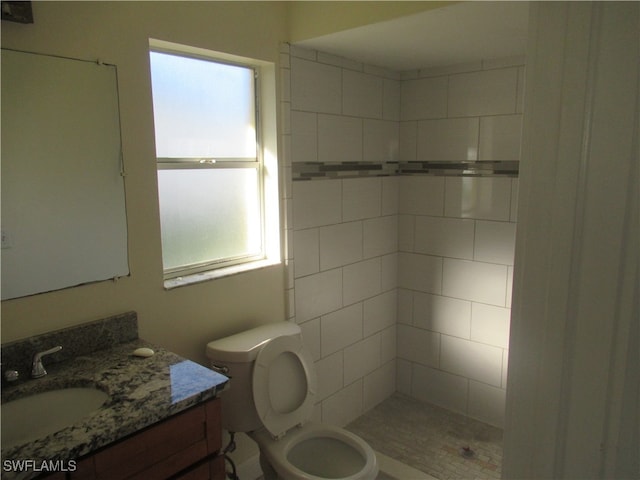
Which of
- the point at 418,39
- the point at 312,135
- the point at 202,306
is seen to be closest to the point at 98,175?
the point at 202,306

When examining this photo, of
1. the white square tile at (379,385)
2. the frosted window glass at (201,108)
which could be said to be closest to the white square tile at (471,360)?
the white square tile at (379,385)

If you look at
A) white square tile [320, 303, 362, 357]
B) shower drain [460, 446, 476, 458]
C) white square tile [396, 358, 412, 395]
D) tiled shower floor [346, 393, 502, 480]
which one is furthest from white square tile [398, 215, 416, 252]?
shower drain [460, 446, 476, 458]

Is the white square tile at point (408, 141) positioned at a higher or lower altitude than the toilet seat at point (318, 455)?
higher

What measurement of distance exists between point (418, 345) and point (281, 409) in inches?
56.2

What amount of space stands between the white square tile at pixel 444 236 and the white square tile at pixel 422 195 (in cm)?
6

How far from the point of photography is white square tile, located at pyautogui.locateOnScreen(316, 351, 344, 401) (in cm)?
269

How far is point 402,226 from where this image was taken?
3.17 metres

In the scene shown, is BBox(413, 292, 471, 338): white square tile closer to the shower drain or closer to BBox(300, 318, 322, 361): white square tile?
the shower drain

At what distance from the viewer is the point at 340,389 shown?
285 cm

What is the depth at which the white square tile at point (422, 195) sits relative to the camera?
297cm

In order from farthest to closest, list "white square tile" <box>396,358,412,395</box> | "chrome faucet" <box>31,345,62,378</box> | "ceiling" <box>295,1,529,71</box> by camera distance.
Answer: "white square tile" <box>396,358,412,395</box>
"ceiling" <box>295,1,529,71</box>
"chrome faucet" <box>31,345,62,378</box>

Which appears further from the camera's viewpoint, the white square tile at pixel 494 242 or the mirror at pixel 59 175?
the white square tile at pixel 494 242

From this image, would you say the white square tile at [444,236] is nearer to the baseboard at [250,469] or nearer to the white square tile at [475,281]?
the white square tile at [475,281]

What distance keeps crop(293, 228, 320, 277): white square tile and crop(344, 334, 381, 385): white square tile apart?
25.1 inches
